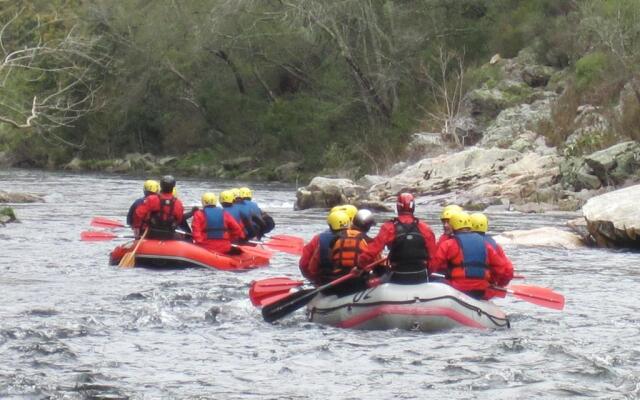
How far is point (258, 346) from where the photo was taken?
1048 cm

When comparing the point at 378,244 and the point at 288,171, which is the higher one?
the point at 288,171

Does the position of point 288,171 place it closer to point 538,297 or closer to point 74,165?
point 74,165

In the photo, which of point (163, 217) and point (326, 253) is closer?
point (326, 253)

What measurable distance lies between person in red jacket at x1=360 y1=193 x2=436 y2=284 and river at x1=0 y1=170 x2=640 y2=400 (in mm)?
527

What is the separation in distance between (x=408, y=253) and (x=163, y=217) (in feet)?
17.8

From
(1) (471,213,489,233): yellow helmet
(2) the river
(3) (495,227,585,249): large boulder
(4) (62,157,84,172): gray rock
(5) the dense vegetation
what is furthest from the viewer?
(4) (62,157,84,172): gray rock

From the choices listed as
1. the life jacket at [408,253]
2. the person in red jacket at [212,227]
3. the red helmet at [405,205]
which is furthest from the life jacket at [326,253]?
the person in red jacket at [212,227]

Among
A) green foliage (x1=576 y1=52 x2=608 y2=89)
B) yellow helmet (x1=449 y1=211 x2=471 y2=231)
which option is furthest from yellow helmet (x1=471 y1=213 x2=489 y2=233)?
green foliage (x1=576 y1=52 x2=608 y2=89)

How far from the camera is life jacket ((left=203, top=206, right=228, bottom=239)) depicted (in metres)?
15.4

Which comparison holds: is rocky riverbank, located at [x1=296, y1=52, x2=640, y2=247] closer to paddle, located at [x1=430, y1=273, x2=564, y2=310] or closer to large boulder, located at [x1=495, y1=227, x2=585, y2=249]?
large boulder, located at [x1=495, y1=227, x2=585, y2=249]

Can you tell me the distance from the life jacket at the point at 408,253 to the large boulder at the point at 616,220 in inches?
306

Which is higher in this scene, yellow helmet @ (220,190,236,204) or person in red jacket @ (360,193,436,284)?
yellow helmet @ (220,190,236,204)

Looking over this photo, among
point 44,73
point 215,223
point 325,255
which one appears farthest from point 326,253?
point 44,73

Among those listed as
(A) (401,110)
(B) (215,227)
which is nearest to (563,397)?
(B) (215,227)
